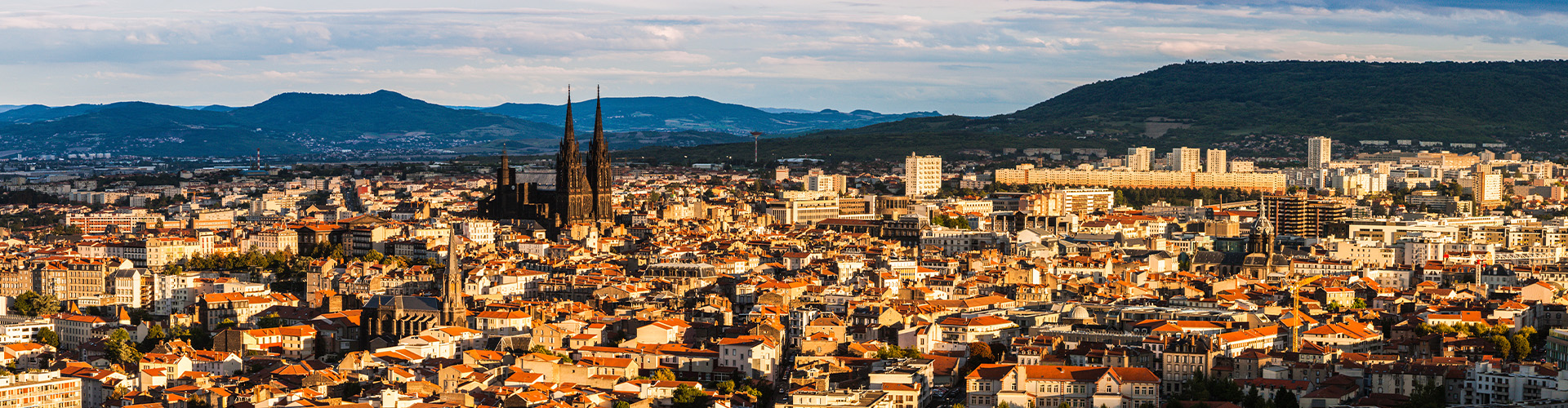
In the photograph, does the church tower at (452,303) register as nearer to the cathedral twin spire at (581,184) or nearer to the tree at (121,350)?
the tree at (121,350)

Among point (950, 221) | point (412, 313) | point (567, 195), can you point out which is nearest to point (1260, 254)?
point (950, 221)

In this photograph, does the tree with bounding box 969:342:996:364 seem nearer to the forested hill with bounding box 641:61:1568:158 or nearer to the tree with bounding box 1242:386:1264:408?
the tree with bounding box 1242:386:1264:408

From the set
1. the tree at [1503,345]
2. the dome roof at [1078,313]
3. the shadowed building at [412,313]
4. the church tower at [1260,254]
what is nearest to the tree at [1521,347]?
the tree at [1503,345]

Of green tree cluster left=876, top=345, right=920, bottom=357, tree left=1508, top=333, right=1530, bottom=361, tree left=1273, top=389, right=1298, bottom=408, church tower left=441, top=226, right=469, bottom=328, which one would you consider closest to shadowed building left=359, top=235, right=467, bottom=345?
church tower left=441, top=226, right=469, bottom=328

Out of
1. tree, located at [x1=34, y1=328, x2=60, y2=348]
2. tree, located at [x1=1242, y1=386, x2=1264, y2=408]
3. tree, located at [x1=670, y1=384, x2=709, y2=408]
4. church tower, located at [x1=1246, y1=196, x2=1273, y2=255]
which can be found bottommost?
tree, located at [x1=34, y1=328, x2=60, y2=348]

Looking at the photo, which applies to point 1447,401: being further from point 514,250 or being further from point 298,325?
point 514,250

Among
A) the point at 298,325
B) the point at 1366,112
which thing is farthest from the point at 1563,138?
the point at 298,325
